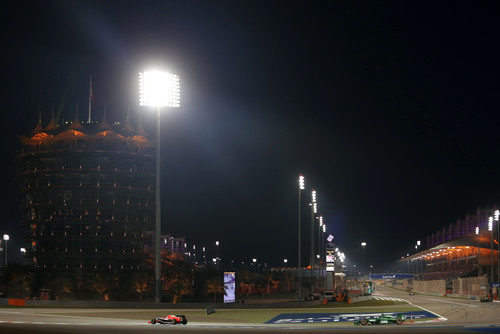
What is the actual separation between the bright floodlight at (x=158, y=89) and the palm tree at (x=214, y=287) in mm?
90321

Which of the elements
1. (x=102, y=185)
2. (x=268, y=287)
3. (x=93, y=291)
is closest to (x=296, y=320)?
(x=93, y=291)

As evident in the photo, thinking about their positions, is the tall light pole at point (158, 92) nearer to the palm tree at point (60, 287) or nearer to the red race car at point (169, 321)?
the red race car at point (169, 321)

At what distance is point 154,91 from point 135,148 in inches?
5433

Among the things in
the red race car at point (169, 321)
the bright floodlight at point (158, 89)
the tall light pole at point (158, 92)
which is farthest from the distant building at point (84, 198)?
the red race car at point (169, 321)

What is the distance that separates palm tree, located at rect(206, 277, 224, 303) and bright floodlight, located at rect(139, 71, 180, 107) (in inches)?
3556

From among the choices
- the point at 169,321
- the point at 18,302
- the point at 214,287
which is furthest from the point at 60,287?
the point at 169,321

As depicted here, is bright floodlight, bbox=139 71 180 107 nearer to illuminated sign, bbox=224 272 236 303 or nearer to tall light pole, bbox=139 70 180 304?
tall light pole, bbox=139 70 180 304

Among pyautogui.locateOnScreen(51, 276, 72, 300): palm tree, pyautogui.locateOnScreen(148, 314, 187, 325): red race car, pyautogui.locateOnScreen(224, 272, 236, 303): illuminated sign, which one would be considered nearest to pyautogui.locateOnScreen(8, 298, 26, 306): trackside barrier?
pyautogui.locateOnScreen(224, 272, 236, 303): illuminated sign

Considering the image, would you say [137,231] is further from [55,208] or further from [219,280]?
[219,280]

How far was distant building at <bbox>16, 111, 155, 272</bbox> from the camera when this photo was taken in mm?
167250

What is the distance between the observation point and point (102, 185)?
17388 centimetres

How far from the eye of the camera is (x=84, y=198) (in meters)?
172

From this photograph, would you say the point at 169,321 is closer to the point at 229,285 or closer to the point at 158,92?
the point at 158,92

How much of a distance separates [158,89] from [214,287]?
306 ft
